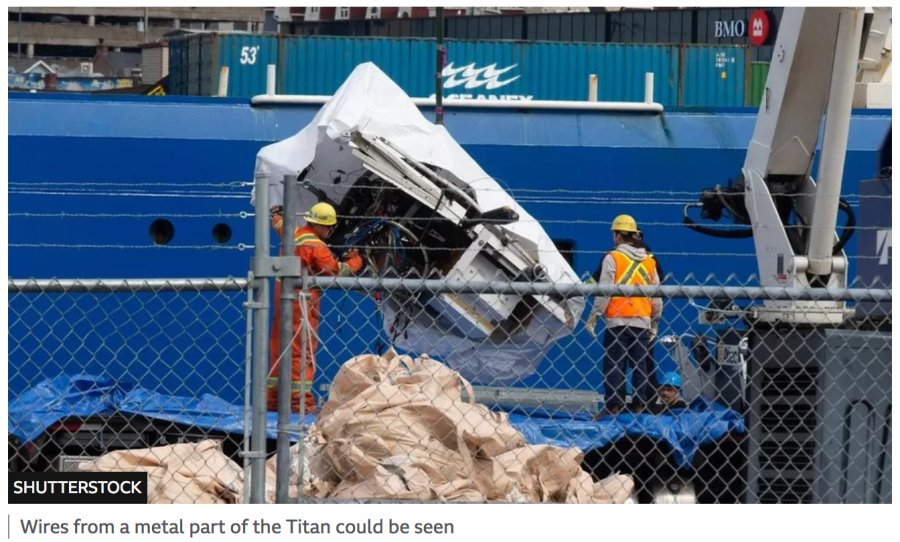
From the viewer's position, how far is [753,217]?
934 centimetres

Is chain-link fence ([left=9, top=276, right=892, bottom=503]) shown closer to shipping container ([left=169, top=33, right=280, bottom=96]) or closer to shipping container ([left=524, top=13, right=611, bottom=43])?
shipping container ([left=169, top=33, right=280, bottom=96])

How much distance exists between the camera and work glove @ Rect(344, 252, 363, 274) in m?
9.50

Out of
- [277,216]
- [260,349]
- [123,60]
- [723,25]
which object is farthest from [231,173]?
[123,60]

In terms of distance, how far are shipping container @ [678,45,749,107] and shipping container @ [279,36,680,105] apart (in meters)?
0.46

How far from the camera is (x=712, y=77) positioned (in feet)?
58.5

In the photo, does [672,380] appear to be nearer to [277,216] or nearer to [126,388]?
[277,216]

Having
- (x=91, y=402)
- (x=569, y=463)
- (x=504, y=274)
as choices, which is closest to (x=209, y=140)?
(x=504, y=274)

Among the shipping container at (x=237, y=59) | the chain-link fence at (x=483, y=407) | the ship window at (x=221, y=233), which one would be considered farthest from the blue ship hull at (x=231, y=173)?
the shipping container at (x=237, y=59)

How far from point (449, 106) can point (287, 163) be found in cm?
347

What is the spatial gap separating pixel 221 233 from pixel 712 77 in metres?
7.67

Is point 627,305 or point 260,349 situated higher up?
point 260,349

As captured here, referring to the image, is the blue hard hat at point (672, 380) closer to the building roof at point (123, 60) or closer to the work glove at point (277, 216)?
the work glove at point (277, 216)

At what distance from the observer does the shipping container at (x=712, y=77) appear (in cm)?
1770
